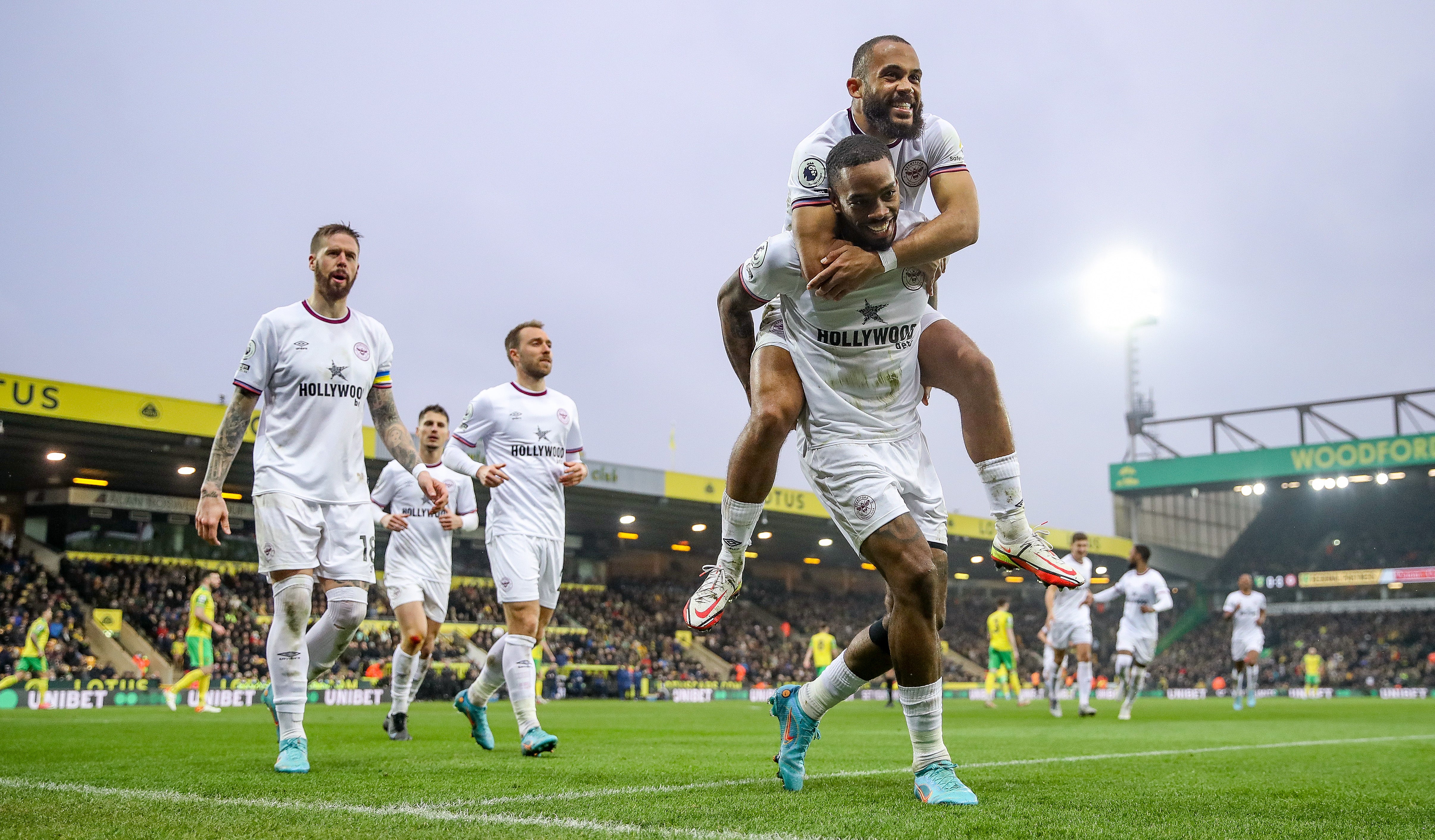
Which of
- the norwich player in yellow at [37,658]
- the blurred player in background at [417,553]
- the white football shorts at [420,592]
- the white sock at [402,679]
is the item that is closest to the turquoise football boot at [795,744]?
the blurred player in background at [417,553]

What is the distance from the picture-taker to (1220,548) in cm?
5434

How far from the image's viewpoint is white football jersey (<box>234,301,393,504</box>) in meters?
5.19

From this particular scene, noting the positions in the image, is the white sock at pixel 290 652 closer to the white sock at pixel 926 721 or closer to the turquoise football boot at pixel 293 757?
the turquoise football boot at pixel 293 757

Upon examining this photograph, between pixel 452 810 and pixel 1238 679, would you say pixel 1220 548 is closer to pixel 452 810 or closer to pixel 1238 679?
pixel 1238 679

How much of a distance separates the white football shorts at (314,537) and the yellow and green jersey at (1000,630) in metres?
14.4

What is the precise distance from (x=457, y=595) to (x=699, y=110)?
44360mm

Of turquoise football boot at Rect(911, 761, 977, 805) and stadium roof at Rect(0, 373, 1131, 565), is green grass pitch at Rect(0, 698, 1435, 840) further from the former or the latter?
stadium roof at Rect(0, 373, 1131, 565)

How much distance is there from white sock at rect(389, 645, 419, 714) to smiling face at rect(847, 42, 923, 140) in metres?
5.72

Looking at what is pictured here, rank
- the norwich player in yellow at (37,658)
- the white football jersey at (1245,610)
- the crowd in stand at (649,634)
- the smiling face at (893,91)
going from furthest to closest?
the crowd in stand at (649,634) → the white football jersey at (1245,610) → the norwich player in yellow at (37,658) → the smiling face at (893,91)

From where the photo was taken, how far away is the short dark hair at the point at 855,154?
3641 millimetres

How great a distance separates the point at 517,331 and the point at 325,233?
6.64ft

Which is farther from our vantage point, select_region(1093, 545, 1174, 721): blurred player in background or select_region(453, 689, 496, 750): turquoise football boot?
select_region(1093, 545, 1174, 721): blurred player in background

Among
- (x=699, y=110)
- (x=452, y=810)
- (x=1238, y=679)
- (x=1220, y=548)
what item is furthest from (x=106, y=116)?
(x=1220, y=548)

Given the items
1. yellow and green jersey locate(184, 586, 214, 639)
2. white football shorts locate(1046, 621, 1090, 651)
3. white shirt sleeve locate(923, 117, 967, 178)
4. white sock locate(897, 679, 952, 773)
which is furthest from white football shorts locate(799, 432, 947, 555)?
yellow and green jersey locate(184, 586, 214, 639)
